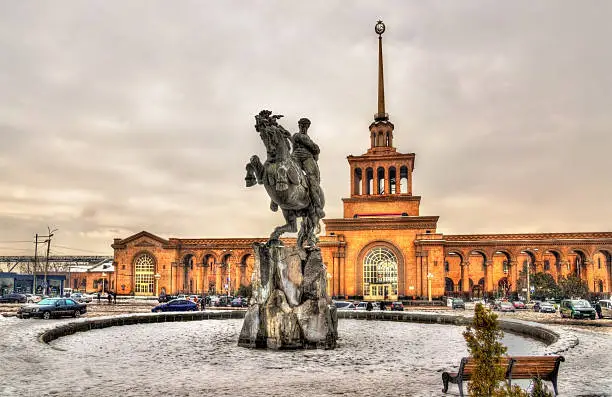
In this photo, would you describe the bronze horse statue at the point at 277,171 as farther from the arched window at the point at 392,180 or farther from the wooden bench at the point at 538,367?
the arched window at the point at 392,180

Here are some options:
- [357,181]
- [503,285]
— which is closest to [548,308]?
[357,181]

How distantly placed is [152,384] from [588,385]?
18.8 ft

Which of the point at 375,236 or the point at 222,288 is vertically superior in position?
the point at 375,236

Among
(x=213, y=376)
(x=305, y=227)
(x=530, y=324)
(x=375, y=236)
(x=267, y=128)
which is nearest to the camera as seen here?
(x=213, y=376)

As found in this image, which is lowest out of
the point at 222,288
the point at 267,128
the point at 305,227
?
the point at 222,288

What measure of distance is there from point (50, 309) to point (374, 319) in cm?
1481

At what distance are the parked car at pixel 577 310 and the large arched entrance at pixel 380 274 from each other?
2298 centimetres

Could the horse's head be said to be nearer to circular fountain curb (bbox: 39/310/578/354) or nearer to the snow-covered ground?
the snow-covered ground

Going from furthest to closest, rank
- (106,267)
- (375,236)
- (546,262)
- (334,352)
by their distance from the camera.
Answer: (106,267), (546,262), (375,236), (334,352)

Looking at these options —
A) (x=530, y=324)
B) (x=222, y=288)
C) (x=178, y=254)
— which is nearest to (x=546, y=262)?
(x=222, y=288)

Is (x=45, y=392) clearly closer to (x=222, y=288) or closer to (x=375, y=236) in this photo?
(x=375, y=236)

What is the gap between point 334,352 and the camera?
10.2 meters

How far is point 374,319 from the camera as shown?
19.8 m

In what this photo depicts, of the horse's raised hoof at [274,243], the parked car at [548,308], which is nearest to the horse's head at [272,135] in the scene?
the horse's raised hoof at [274,243]
